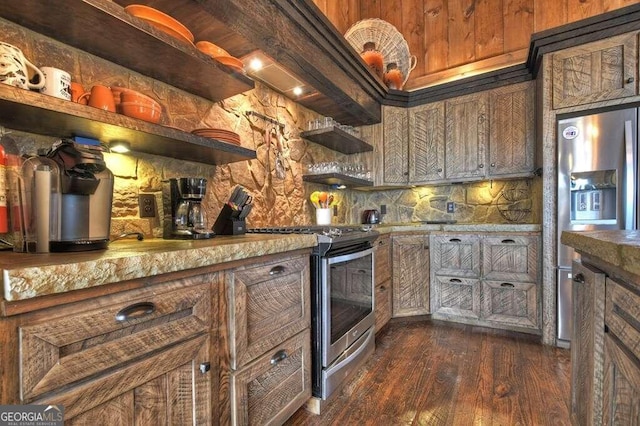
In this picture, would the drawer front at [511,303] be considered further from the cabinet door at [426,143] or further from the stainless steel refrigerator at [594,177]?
the cabinet door at [426,143]

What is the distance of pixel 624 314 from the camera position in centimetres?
76

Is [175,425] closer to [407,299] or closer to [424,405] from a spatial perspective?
[424,405]

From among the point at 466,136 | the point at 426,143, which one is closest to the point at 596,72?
the point at 466,136

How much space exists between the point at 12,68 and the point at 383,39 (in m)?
3.10

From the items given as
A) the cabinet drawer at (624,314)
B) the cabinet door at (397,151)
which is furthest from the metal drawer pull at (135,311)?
the cabinet door at (397,151)

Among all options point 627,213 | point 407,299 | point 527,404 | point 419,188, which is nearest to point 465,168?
point 419,188

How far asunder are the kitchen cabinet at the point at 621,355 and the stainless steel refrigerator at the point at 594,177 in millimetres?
1675

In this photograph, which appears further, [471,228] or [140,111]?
[471,228]

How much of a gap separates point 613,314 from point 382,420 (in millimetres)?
1118

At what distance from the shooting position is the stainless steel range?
153 centimetres

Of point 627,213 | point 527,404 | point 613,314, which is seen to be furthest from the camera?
point 627,213

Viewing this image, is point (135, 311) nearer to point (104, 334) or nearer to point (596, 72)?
point (104, 334)

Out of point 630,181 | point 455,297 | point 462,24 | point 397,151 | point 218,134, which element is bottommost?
point 455,297

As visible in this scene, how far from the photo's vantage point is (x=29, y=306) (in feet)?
2.05
